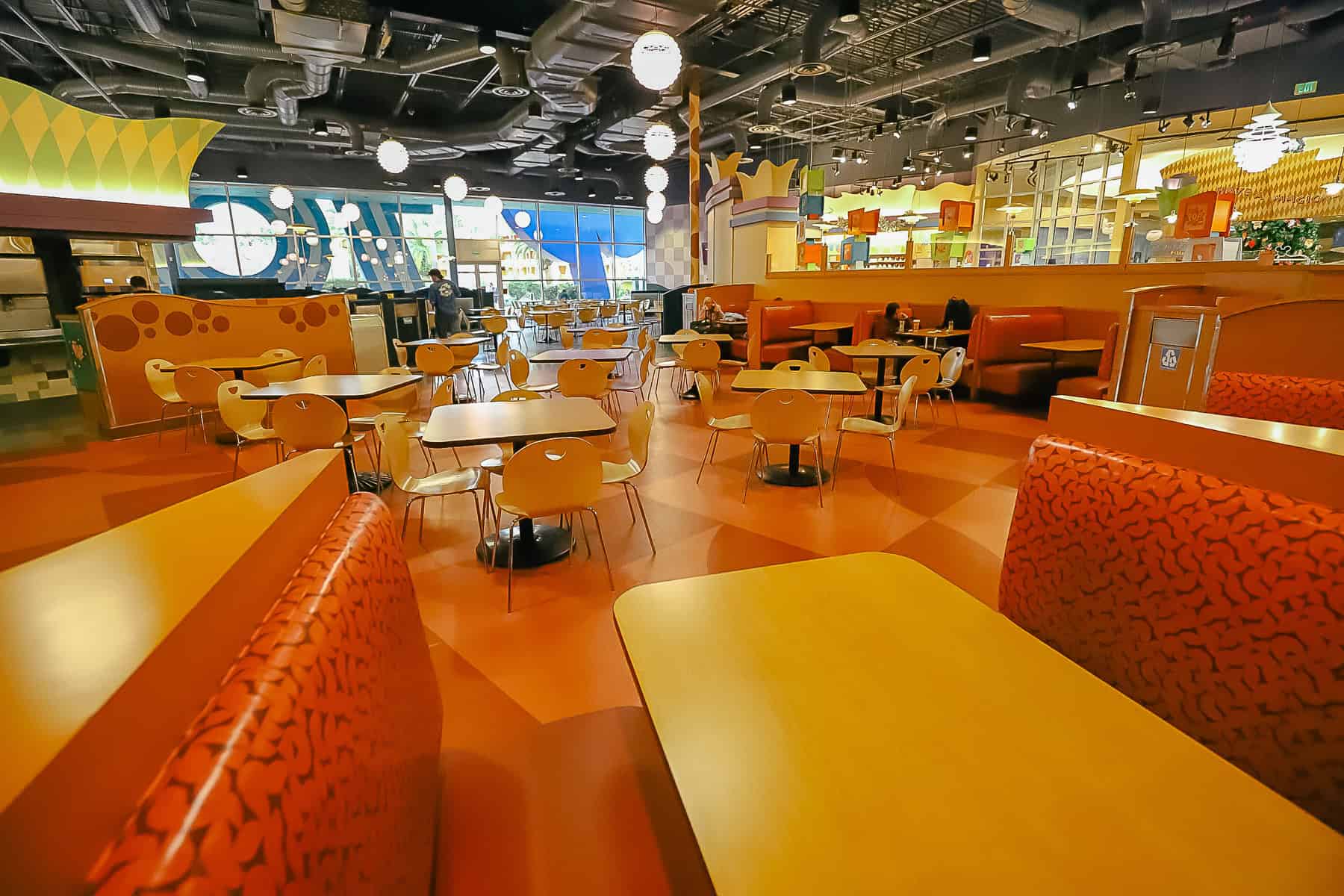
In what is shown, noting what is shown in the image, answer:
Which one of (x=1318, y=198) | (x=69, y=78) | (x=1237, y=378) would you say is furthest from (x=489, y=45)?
(x=1318, y=198)

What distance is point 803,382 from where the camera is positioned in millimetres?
4402

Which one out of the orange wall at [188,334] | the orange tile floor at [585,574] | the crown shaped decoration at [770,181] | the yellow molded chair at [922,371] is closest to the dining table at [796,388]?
the orange tile floor at [585,574]

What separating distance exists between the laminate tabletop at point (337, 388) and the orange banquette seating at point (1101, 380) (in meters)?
6.01

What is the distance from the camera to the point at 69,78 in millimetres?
9734

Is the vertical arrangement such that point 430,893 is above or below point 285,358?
below

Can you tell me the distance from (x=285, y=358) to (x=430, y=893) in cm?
625

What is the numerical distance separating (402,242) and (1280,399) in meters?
18.3

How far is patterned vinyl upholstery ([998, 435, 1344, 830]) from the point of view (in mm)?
1097

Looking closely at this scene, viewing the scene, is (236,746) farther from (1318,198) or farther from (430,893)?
(1318,198)

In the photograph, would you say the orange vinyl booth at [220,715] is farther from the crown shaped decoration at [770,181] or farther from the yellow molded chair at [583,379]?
the crown shaped decoration at [770,181]

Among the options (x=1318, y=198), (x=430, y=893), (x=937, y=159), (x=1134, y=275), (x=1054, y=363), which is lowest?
(x=430, y=893)

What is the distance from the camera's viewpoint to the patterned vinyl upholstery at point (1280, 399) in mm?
2359

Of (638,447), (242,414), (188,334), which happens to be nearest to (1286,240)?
(638,447)

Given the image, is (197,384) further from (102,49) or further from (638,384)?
(102,49)
